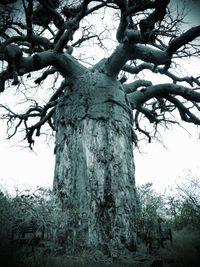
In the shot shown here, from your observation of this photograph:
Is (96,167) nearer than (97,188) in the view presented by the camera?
No

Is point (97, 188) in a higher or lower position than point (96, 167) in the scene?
lower

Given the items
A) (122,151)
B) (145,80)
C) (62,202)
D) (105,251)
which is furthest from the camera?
(145,80)

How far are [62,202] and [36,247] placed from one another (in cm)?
76

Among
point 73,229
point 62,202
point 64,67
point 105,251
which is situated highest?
point 64,67

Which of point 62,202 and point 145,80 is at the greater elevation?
point 145,80

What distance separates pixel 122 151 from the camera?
4.21m

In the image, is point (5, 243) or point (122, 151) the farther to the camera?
point (122, 151)

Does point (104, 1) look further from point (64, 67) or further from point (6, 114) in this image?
point (6, 114)

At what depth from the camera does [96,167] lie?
3930 millimetres

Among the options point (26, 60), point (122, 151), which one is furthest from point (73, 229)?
point (26, 60)

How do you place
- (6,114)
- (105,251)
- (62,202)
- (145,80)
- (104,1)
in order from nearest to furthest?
(105,251)
(62,202)
(104,1)
(145,80)
(6,114)

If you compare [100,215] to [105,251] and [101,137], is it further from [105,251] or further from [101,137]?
[101,137]

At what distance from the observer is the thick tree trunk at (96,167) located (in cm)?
354

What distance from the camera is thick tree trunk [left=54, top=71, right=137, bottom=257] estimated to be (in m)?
3.54
